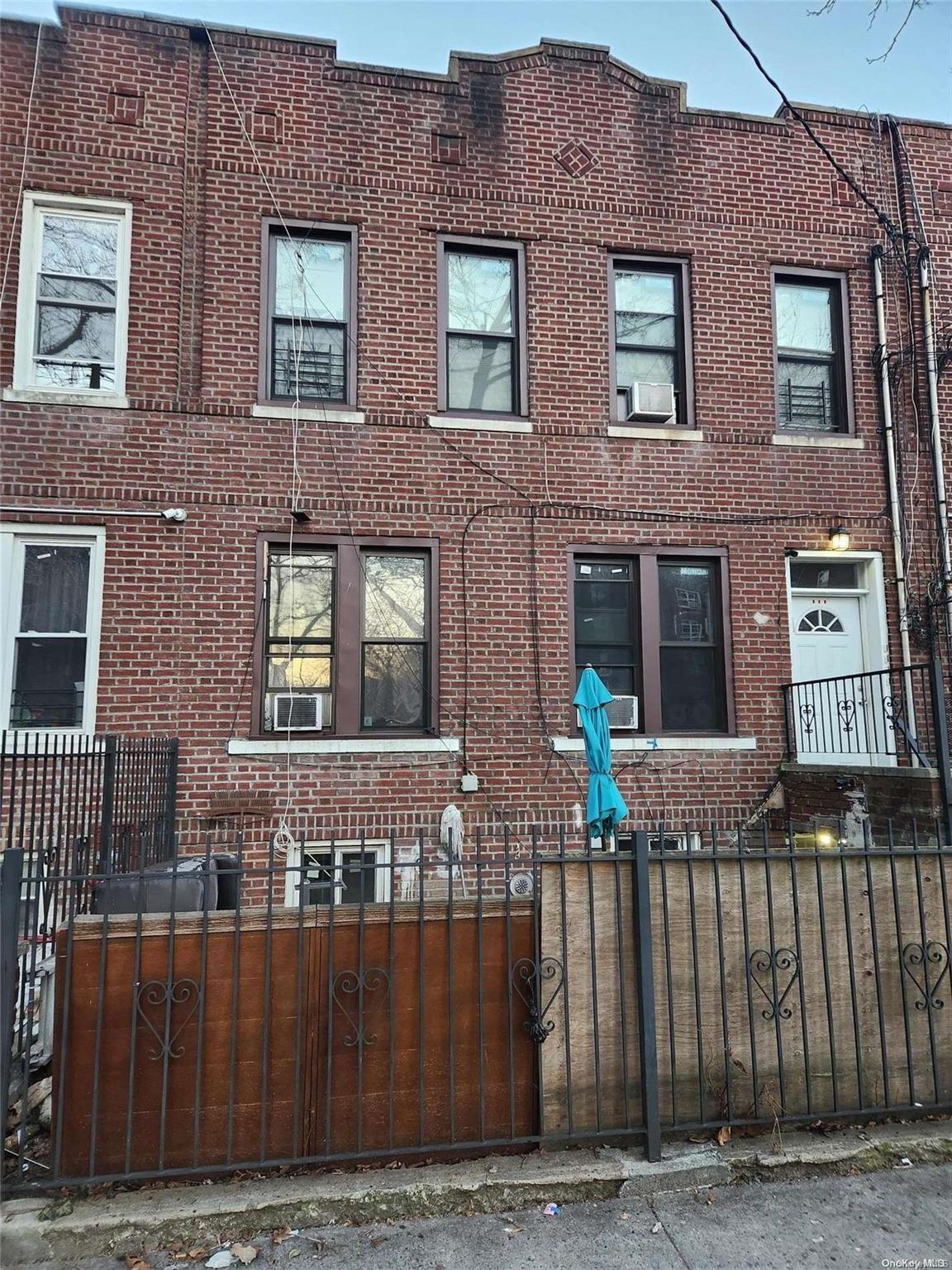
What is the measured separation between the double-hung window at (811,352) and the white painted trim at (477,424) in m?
3.07

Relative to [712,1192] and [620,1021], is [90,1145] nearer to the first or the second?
[620,1021]

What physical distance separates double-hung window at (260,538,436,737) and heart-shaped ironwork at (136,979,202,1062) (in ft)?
12.1

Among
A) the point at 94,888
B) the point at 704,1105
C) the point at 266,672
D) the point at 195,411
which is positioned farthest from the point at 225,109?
the point at 704,1105

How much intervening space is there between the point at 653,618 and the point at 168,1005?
585 centimetres

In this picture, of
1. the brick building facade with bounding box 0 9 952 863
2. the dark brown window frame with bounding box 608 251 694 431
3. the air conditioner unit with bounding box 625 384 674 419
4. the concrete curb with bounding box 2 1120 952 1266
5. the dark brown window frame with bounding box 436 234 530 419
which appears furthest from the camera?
the dark brown window frame with bounding box 608 251 694 431

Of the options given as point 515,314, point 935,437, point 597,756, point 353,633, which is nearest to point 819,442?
point 935,437

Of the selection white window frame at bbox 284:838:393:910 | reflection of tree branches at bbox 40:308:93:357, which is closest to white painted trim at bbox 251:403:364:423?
reflection of tree branches at bbox 40:308:93:357

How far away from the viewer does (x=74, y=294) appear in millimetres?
7430

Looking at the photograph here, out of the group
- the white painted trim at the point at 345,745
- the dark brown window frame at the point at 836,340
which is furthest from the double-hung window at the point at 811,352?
the white painted trim at the point at 345,745

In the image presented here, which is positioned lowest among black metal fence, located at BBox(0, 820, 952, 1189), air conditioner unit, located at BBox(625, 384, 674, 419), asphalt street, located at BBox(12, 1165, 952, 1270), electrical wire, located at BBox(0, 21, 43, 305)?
asphalt street, located at BBox(12, 1165, 952, 1270)

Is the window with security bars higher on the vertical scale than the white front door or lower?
higher

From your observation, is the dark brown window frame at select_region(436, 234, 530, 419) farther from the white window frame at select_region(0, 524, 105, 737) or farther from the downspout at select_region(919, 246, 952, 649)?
the downspout at select_region(919, 246, 952, 649)

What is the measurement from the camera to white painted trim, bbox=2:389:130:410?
7105 mm

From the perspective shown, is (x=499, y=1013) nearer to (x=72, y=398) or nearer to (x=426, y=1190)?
(x=426, y=1190)
